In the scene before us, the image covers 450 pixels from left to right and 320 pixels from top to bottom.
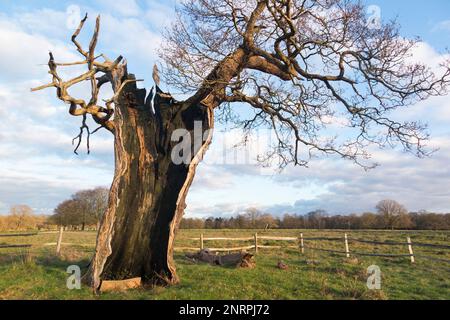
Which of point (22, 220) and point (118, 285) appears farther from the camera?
point (22, 220)

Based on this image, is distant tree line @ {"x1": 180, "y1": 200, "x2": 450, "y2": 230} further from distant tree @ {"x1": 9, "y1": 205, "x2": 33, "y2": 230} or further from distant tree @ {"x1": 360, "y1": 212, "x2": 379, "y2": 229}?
distant tree @ {"x1": 9, "y1": 205, "x2": 33, "y2": 230}

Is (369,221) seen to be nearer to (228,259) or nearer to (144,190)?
(228,259)

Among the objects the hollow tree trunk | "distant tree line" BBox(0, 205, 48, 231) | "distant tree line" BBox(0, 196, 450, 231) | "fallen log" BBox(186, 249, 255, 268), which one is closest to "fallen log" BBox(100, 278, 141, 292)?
the hollow tree trunk

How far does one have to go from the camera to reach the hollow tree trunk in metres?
9.32

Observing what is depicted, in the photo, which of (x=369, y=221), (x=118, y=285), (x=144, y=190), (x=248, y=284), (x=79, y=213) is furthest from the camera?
(x=79, y=213)

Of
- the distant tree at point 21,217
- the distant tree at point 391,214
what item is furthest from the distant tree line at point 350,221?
the distant tree at point 21,217

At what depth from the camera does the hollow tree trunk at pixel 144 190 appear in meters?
9.32

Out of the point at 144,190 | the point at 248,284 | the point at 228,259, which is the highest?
the point at 144,190

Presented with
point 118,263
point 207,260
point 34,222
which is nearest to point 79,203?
point 34,222

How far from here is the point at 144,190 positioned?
32.1 feet

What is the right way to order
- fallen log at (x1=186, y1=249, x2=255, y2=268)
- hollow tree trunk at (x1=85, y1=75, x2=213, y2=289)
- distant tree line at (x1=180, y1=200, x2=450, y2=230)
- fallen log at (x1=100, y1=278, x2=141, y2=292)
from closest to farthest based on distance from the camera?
fallen log at (x1=100, y1=278, x2=141, y2=292) → hollow tree trunk at (x1=85, y1=75, x2=213, y2=289) → fallen log at (x1=186, y1=249, x2=255, y2=268) → distant tree line at (x1=180, y1=200, x2=450, y2=230)

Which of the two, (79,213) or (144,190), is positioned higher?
(79,213)

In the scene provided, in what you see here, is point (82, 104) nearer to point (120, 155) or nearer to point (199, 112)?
point (120, 155)

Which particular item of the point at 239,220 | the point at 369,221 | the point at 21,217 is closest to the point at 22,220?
the point at 21,217
